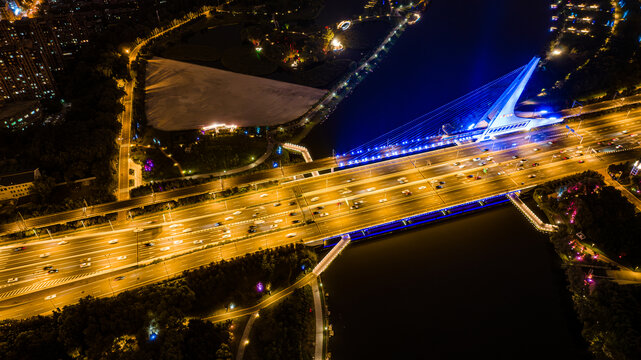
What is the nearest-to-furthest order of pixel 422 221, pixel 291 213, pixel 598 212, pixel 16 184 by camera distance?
1. pixel 598 212
2. pixel 291 213
3. pixel 422 221
4. pixel 16 184

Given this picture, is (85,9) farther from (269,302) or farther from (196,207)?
(269,302)

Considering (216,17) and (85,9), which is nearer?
(85,9)

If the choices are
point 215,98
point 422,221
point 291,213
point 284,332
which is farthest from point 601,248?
point 215,98

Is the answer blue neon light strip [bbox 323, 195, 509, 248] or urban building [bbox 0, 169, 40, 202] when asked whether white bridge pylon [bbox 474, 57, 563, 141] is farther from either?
urban building [bbox 0, 169, 40, 202]

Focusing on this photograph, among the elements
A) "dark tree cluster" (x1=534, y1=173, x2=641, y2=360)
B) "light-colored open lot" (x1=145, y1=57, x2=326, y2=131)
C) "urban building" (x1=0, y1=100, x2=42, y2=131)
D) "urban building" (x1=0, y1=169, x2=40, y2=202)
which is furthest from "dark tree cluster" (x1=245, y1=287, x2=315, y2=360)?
"urban building" (x1=0, y1=100, x2=42, y2=131)

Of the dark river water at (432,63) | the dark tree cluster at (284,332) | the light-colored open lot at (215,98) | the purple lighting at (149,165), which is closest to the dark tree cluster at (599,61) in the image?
the dark river water at (432,63)

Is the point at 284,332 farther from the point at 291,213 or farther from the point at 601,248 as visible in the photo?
the point at 601,248

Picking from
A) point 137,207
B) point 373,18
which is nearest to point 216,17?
point 373,18
